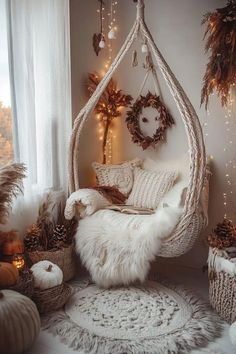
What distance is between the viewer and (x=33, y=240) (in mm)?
2654

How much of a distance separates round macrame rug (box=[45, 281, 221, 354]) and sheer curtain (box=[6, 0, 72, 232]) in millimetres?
A: 836

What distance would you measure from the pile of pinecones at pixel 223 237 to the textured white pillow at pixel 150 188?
693 millimetres

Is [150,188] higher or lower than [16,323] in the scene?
higher

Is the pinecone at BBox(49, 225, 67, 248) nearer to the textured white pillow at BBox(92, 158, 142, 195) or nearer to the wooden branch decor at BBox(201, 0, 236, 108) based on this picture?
the textured white pillow at BBox(92, 158, 142, 195)

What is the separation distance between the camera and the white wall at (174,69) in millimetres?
3076

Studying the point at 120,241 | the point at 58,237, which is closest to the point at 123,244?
the point at 120,241

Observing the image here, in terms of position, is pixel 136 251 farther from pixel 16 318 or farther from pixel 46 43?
pixel 46 43

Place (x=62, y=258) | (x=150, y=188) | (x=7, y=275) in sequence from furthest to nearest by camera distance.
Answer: (x=150, y=188)
(x=62, y=258)
(x=7, y=275)

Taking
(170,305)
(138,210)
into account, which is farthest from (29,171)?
(170,305)

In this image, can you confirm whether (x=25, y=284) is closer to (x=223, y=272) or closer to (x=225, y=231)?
(x=223, y=272)

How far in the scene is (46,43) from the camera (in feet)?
9.05

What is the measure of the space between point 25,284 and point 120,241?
27.3 inches

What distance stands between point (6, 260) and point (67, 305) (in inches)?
20.2

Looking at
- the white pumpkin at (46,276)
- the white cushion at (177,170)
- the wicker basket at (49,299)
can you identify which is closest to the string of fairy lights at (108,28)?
the white cushion at (177,170)
